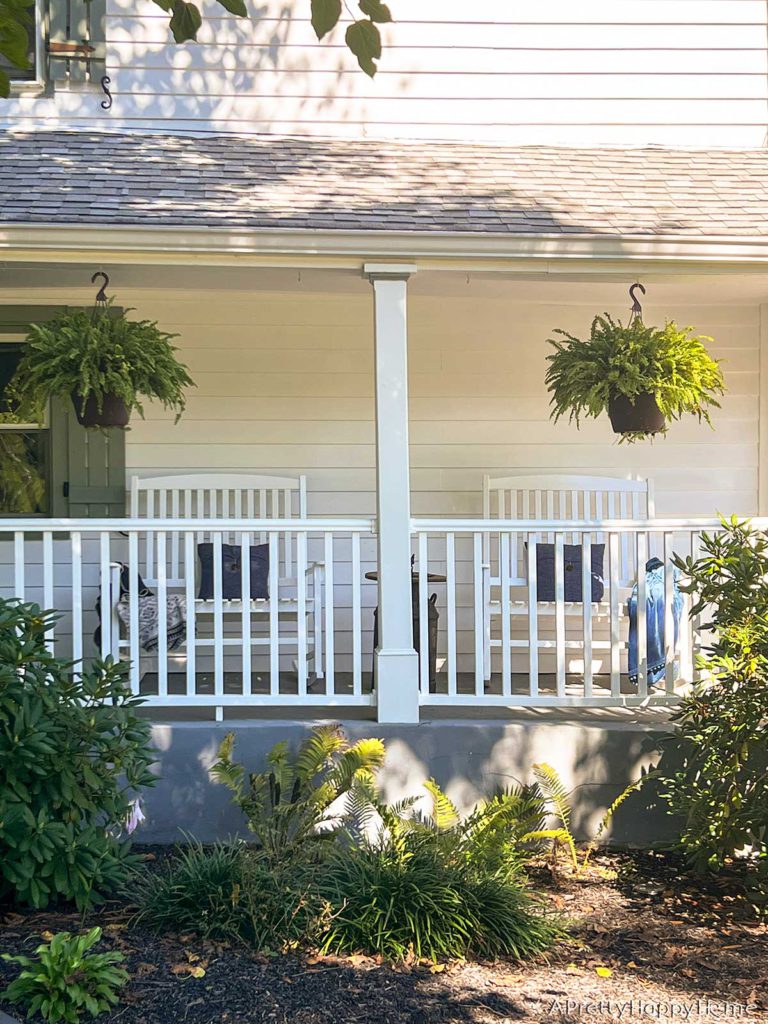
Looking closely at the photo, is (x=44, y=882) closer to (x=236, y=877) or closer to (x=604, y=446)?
(x=236, y=877)

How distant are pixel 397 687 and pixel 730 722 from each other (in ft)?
5.10

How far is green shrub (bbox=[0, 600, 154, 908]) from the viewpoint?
3.89 metres

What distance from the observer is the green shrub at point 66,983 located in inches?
127

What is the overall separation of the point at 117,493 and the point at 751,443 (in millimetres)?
4116

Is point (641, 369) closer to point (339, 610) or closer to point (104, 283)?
point (339, 610)

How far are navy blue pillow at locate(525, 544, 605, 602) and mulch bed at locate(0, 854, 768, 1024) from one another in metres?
2.25

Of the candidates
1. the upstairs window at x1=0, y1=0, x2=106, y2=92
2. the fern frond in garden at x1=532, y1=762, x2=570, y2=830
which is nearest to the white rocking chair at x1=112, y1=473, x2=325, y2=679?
the fern frond in garden at x1=532, y1=762, x2=570, y2=830

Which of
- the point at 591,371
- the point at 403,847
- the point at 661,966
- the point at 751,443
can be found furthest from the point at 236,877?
the point at 751,443

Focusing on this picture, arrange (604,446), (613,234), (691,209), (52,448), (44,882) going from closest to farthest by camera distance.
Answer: (44,882) → (613,234) → (691,209) → (52,448) → (604,446)

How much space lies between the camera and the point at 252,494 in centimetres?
665

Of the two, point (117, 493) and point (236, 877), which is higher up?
point (117, 493)

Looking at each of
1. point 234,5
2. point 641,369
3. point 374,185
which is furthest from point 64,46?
point 641,369

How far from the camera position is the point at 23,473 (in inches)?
255

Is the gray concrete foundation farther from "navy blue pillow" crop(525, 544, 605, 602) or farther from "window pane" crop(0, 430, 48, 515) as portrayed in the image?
"window pane" crop(0, 430, 48, 515)
